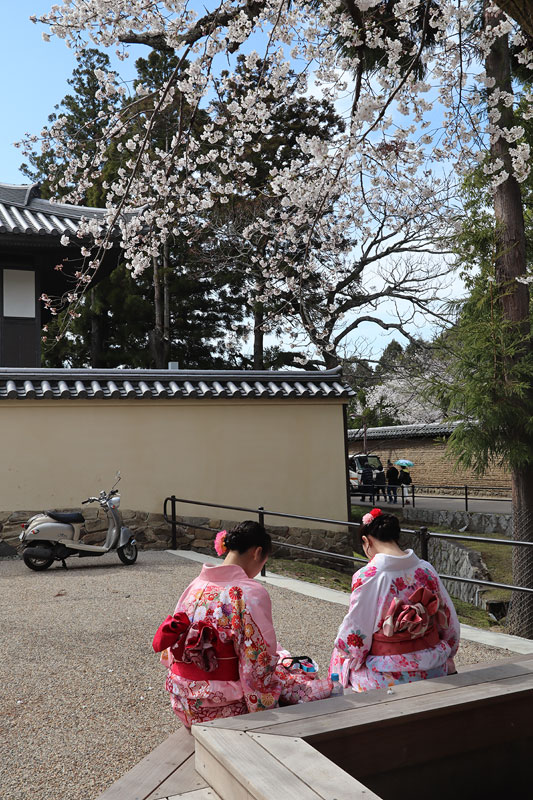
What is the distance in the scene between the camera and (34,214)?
1226 centimetres

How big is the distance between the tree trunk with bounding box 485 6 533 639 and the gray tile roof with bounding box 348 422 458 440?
15.3 metres

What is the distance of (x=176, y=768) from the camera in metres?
2.31

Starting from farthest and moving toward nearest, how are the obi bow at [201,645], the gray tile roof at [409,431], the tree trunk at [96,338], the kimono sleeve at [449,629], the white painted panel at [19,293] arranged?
1. the gray tile roof at [409,431]
2. the tree trunk at [96,338]
3. the white painted panel at [19,293]
4. the kimono sleeve at [449,629]
5. the obi bow at [201,645]

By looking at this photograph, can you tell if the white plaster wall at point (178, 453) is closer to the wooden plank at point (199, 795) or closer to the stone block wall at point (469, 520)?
the stone block wall at point (469, 520)

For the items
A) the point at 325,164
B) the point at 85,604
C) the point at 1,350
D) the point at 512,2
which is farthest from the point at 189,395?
the point at 512,2

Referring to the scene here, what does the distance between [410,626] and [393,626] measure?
0.07m

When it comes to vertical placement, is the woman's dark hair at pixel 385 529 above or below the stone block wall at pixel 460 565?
above

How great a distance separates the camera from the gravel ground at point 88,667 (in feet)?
10.3

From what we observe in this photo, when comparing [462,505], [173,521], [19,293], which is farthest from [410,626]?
[462,505]

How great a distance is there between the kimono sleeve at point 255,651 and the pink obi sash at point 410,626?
52cm

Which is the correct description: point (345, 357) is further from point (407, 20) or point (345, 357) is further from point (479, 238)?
point (407, 20)

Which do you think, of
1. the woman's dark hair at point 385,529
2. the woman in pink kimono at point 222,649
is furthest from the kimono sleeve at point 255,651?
the woman's dark hair at point 385,529

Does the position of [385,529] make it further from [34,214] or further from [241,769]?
[34,214]

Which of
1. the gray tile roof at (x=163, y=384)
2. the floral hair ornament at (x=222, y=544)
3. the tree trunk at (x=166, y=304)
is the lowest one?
the floral hair ornament at (x=222, y=544)
